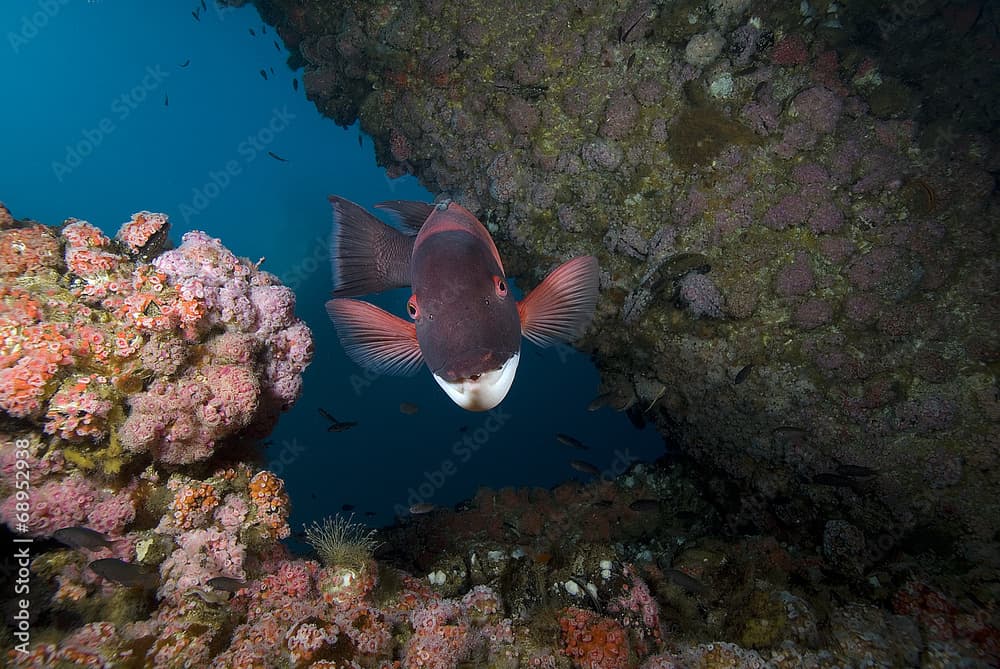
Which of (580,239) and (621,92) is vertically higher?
(621,92)

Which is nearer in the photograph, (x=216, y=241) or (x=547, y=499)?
(x=216, y=241)

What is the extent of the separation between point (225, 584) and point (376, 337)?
2.02 metres

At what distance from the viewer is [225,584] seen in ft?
10.5

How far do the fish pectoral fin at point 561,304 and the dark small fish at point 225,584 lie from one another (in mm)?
2747

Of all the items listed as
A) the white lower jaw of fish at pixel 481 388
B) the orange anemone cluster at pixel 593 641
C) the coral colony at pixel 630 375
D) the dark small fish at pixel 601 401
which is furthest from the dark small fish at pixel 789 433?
the white lower jaw of fish at pixel 481 388

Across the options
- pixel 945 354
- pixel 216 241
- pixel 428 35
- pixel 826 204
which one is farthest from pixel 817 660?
pixel 428 35

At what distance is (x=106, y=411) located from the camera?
3211 millimetres

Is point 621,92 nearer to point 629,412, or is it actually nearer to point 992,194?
point 992,194

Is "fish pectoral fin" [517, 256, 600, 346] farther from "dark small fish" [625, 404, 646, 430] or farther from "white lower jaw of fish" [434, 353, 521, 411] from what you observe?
"dark small fish" [625, 404, 646, 430]

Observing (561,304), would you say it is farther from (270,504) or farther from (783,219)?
(783,219)

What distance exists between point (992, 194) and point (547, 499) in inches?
281

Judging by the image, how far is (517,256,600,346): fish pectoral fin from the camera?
3.37 meters

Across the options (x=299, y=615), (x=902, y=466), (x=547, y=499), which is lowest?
(x=547, y=499)

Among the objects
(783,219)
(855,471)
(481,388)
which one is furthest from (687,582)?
(783,219)
